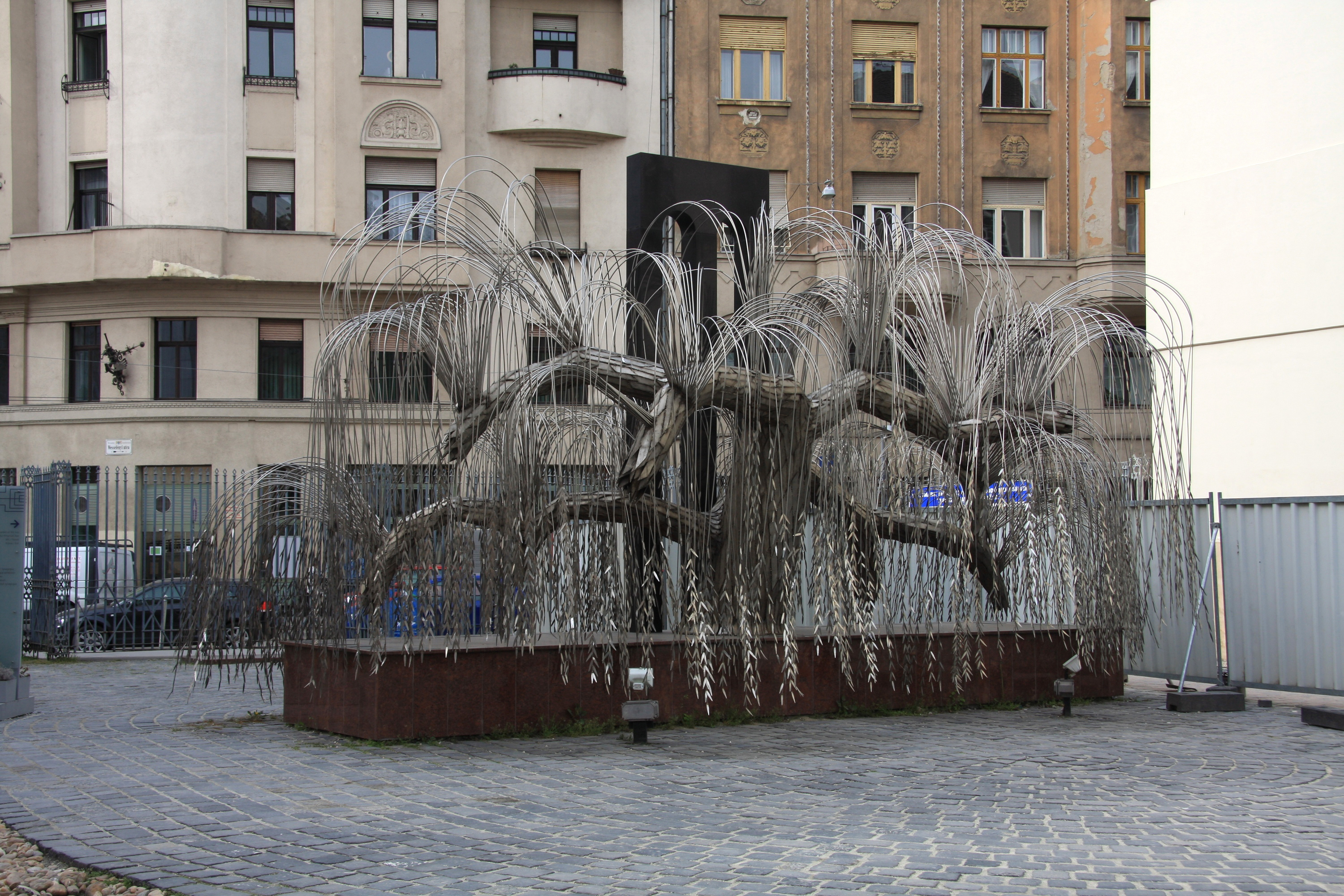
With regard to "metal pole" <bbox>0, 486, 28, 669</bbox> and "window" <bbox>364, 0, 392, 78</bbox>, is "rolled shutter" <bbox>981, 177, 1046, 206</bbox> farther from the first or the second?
"metal pole" <bbox>0, 486, 28, 669</bbox>

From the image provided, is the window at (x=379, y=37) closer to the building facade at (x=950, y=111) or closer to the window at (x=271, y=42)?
the window at (x=271, y=42)

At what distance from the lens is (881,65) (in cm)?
2967

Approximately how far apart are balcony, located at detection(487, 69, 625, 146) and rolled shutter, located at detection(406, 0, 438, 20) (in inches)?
71.4

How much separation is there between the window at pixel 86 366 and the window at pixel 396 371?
20.3 m

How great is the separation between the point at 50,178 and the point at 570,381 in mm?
22684

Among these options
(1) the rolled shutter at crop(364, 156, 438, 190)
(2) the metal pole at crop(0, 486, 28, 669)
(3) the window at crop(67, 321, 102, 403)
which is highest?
(1) the rolled shutter at crop(364, 156, 438, 190)

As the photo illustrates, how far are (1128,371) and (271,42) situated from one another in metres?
22.1

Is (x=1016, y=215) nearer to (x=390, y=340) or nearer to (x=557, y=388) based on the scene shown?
(x=557, y=388)

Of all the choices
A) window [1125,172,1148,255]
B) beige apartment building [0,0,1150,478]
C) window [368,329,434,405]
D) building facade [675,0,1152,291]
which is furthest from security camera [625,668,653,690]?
window [1125,172,1148,255]

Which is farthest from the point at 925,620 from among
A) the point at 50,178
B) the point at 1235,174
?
the point at 50,178

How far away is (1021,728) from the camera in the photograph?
35.2 feet

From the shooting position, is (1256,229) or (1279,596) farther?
(1256,229)

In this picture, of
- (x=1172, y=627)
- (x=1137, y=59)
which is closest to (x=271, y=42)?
(x=1137, y=59)

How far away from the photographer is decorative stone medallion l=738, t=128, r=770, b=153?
29.0m
